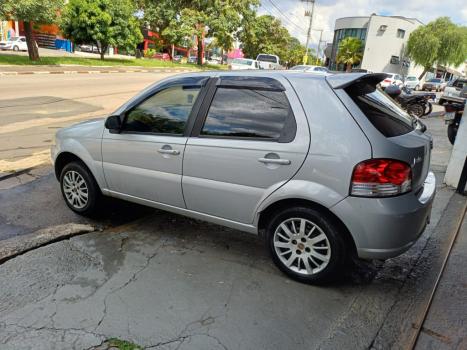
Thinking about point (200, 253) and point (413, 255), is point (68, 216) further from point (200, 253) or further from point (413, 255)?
point (413, 255)

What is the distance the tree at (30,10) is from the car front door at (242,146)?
70.4 ft

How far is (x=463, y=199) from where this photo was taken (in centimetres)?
549

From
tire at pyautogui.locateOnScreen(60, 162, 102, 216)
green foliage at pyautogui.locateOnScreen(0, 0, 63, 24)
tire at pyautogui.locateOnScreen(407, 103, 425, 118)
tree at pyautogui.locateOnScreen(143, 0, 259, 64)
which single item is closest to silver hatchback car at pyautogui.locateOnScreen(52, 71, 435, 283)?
tire at pyautogui.locateOnScreen(60, 162, 102, 216)

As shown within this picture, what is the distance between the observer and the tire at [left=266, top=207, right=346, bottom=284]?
301 cm

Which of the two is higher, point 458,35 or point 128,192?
point 458,35

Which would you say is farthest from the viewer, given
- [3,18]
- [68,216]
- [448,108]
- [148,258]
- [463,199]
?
[3,18]

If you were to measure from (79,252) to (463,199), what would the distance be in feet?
16.0

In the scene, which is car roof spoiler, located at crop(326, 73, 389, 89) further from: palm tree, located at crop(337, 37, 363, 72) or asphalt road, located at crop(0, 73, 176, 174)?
palm tree, located at crop(337, 37, 363, 72)

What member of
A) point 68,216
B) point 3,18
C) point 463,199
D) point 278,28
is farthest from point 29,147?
point 278,28

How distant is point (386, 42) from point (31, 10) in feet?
176

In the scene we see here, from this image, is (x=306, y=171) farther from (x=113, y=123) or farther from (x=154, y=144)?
(x=113, y=123)

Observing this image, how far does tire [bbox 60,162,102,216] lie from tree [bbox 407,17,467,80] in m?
58.0

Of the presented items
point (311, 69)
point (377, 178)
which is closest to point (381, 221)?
point (377, 178)

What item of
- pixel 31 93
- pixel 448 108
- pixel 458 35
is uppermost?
pixel 458 35
